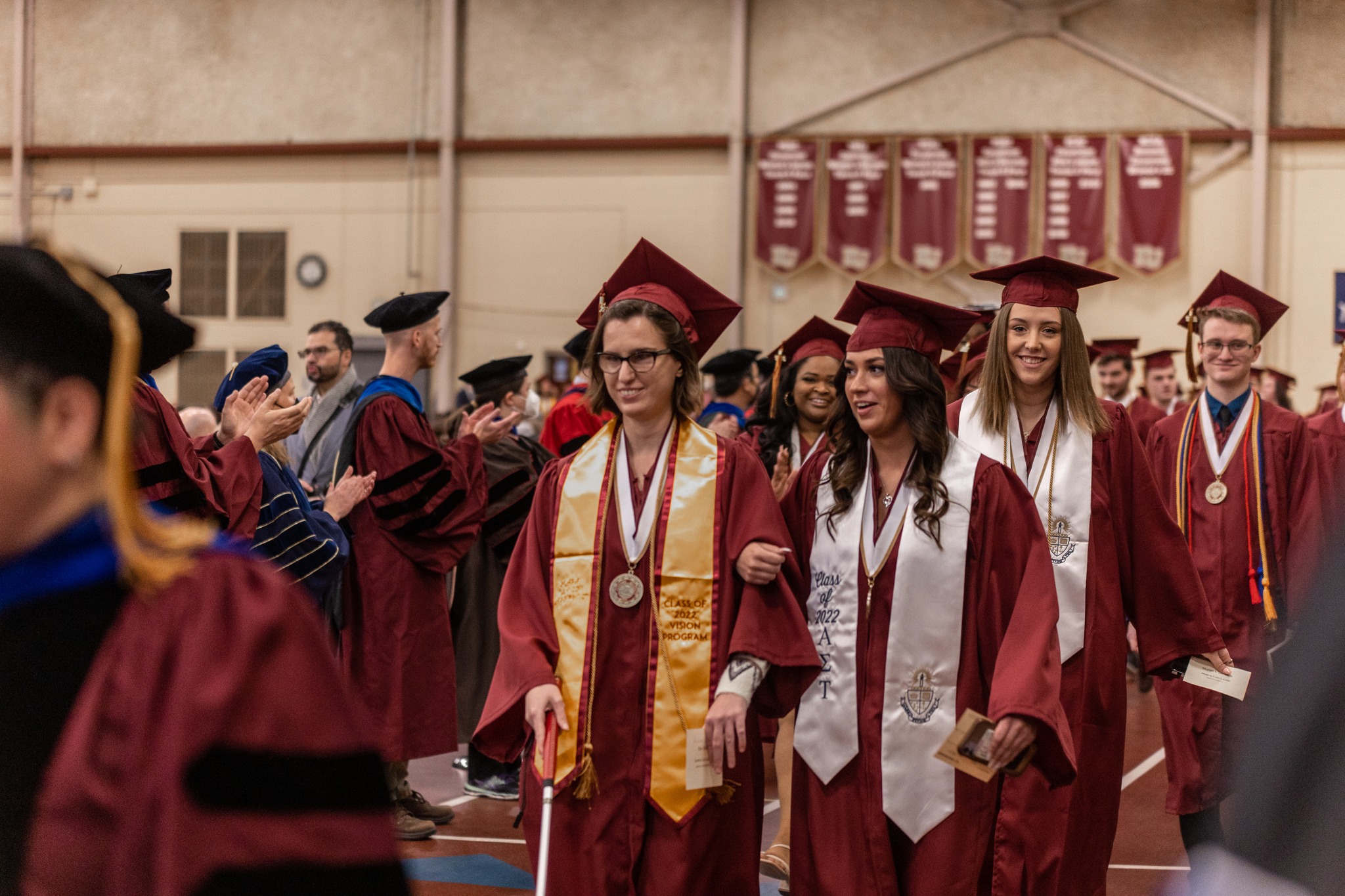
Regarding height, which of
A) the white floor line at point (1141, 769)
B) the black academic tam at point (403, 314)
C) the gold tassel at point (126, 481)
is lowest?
the white floor line at point (1141, 769)

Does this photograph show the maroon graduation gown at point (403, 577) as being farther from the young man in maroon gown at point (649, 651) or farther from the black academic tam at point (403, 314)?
the young man in maroon gown at point (649, 651)

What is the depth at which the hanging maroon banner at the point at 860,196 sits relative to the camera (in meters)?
16.0

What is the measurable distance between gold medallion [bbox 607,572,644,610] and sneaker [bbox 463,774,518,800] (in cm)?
339

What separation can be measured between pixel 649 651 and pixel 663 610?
0.33 feet

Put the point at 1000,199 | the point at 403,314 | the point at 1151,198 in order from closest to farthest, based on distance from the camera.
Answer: the point at 403,314 → the point at 1151,198 → the point at 1000,199

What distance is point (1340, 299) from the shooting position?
599 inches

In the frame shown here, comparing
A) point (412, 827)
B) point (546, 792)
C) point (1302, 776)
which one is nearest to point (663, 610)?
point (546, 792)

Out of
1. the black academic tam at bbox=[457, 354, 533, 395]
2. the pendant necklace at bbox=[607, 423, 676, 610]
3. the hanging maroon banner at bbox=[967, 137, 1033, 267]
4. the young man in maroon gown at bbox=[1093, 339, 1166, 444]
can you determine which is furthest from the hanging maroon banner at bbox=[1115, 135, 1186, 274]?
the pendant necklace at bbox=[607, 423, 676, 610]

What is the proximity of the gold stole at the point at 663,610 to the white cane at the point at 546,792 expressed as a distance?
79mm

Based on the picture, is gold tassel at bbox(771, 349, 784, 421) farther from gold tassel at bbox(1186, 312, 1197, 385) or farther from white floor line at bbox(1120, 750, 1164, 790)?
white floor line at bbox(1120, 750, 1164, 790)

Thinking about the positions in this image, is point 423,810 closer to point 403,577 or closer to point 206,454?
point 403,577

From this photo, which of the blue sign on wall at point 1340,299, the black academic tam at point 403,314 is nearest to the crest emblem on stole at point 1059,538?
the black academic tam at point 403,314

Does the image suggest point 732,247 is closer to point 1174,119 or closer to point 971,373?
point 1174,119

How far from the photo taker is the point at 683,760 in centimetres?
318
